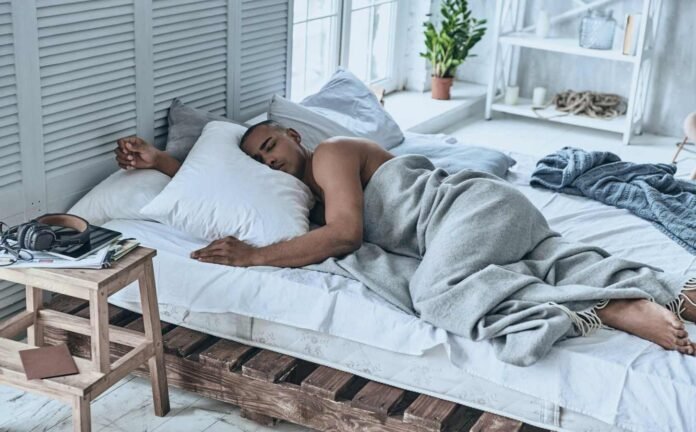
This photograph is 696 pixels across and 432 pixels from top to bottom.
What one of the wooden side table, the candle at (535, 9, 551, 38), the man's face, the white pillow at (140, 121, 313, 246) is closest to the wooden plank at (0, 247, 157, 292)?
the wooden side table

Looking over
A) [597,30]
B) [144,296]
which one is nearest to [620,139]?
[597,30]

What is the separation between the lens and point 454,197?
288cm

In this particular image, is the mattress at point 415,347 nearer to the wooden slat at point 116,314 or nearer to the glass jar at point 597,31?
the wooden slat at point 116,314

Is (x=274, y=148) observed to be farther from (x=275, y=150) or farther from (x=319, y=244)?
(x=319, y=244)

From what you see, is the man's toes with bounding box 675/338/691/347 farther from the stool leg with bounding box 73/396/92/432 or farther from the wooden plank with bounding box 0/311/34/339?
the wooden plank with bounding box 0/311/34/339

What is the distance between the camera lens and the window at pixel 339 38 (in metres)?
4.94

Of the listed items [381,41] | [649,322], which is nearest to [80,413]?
[649,322]

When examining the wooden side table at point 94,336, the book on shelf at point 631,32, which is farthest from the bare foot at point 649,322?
the book on shelf at point 631,32

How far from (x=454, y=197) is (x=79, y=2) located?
1391 mm

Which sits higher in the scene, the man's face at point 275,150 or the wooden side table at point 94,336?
the man's face at point 275,150

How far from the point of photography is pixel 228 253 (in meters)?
2.87

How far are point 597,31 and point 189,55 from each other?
2948 mm

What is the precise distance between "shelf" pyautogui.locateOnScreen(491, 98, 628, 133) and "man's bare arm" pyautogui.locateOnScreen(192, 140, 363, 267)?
3.18 metres

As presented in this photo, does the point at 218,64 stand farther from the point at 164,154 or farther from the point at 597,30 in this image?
the point at 597,30
